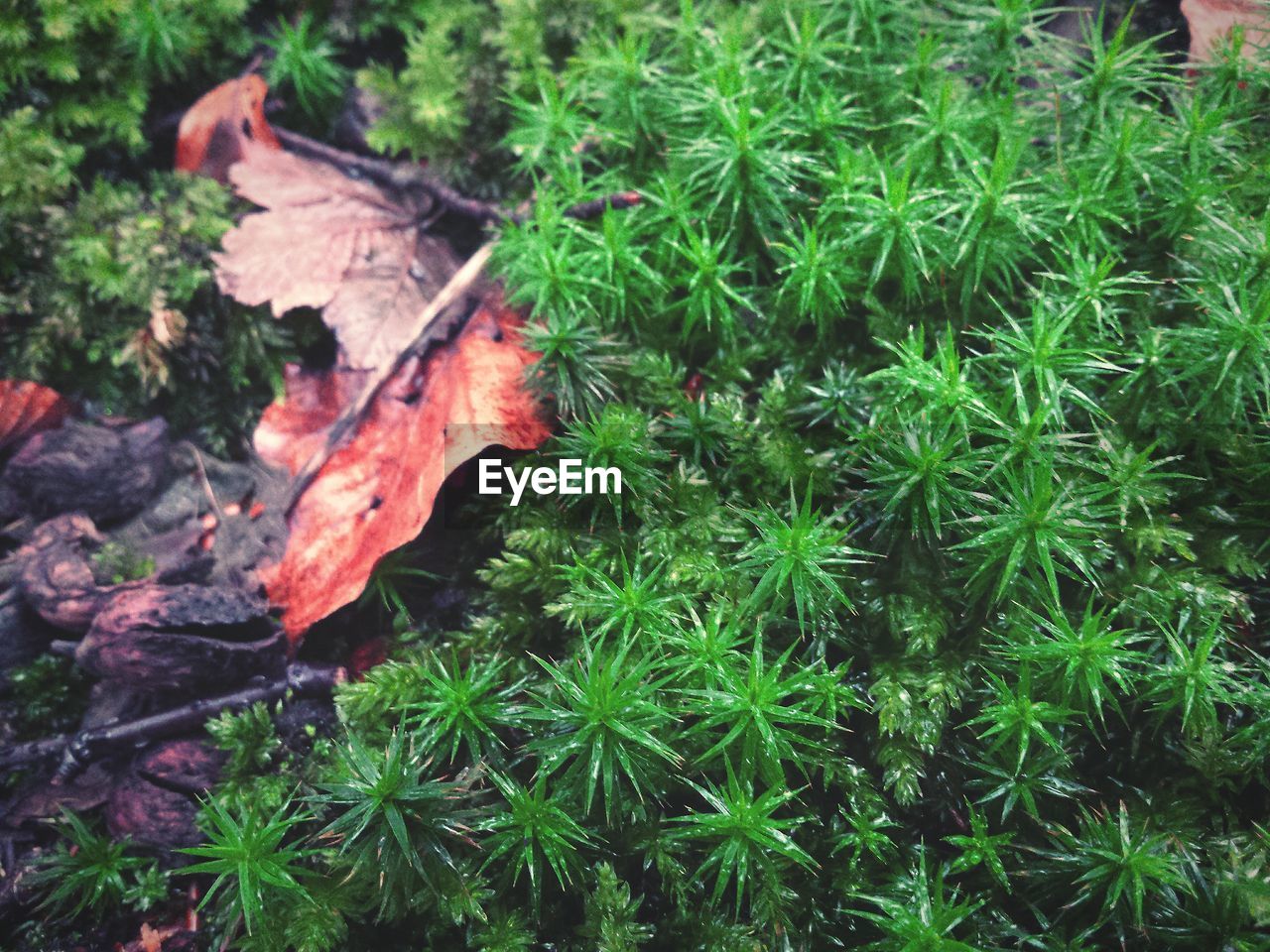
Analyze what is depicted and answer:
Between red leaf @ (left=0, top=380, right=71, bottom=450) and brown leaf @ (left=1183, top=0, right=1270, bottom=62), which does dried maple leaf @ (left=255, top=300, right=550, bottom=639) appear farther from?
brown leaf @ (left=1183, top=0, right=1270, bottom=62)

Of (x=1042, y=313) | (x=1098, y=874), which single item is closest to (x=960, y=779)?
(x=1098, y=874)

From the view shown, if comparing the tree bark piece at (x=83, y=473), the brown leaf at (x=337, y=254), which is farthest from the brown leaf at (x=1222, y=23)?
the tree bark piece at (x=83, y=473)

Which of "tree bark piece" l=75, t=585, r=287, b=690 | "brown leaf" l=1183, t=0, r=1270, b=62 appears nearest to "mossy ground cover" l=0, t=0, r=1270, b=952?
"brown leaf" l=1183, t=0, r=1270, b=62

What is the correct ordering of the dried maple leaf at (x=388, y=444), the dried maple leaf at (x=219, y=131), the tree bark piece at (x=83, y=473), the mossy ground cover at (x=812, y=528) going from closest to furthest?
the mossy ground cover at (x=812, y=528)
the dried maple leaf at (x=388, y=444)
the tree bark piece at (x=83, y=473)
the dried maple leaf at (x=219, y=131)

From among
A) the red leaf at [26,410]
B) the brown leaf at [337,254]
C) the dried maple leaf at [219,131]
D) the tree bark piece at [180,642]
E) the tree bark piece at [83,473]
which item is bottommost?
the tree bark piece at [180,642]

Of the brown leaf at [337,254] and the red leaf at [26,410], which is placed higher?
the brown leaf at [337,254]

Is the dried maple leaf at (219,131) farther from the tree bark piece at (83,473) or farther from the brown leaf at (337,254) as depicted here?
the tree bark piece at (83,473)
